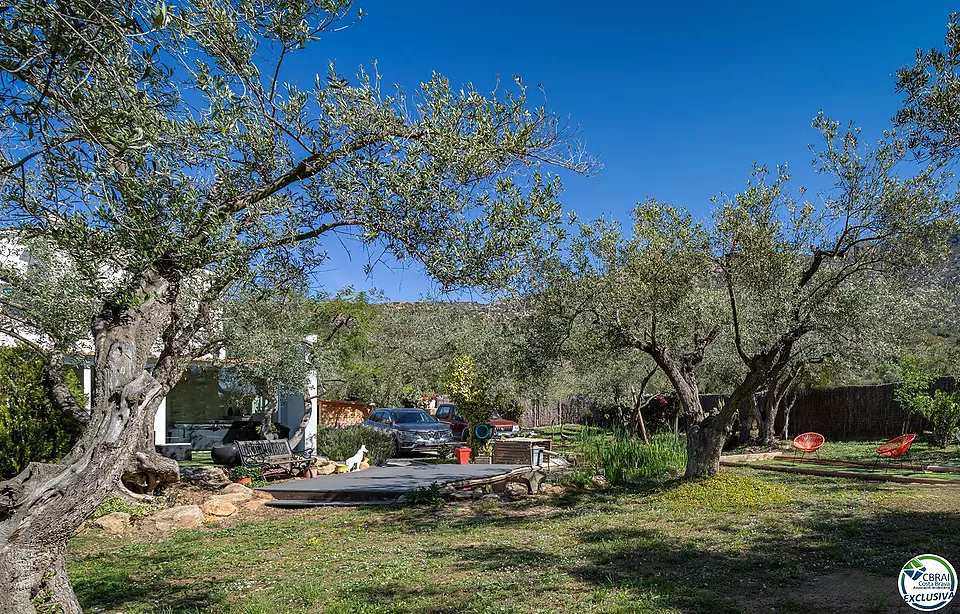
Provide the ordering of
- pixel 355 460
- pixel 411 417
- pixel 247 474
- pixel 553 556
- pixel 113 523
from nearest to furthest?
pixel 553 556 < pixel 113 523 < pixel 247 474 < pixel 355 460 < pixel 411 417

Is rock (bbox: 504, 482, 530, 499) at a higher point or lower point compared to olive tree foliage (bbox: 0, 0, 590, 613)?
lower

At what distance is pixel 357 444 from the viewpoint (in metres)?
16.4

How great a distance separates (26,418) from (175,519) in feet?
9.79

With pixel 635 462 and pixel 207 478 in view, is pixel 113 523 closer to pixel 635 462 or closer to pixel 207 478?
pixel 207 478

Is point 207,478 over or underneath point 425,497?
over

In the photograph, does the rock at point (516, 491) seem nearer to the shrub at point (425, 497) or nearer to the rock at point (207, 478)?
the shrub at point (425, 497)

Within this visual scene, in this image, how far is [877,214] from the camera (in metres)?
8.92

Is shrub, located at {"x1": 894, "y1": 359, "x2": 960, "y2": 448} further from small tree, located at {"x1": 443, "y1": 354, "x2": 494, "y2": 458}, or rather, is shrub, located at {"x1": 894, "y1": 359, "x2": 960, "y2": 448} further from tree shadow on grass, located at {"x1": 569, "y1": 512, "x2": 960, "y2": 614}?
small tree, located at {"x1": 443, "y1": 354, "x2": 494, "y2": 458}

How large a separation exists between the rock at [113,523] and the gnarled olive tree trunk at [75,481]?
5.18 meters

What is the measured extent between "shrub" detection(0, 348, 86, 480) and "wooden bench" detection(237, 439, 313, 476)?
3768 mm

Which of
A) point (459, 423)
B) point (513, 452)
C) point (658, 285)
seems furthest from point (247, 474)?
point (459, 423)

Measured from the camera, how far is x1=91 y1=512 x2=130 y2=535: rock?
28.1 feet

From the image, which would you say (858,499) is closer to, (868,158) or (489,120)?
(868,158)

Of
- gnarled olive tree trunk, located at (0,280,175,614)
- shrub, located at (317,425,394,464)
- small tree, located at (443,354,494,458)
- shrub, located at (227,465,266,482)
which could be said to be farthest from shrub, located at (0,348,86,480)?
small tree, located at (443,354,494,458)
